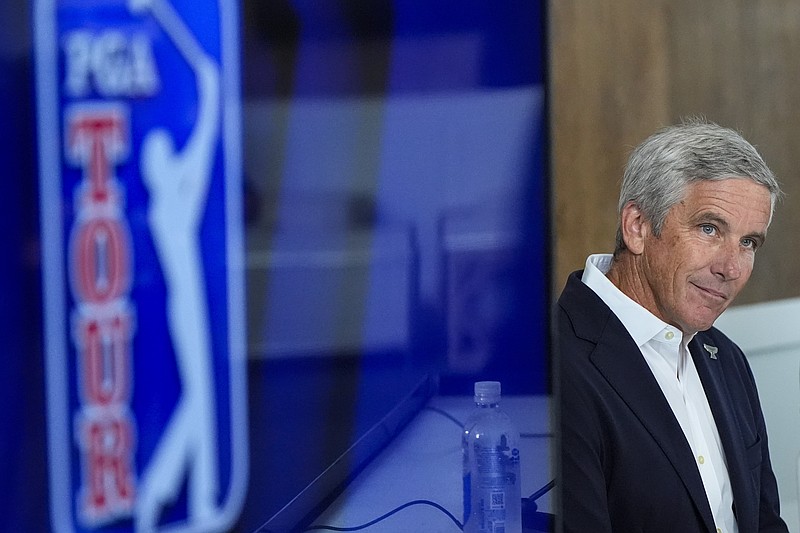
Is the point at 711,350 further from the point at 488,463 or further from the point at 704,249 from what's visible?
the point at 488,463

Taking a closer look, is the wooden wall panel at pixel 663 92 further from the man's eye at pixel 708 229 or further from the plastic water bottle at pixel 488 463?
the plastic water bottle at pixel 488 463

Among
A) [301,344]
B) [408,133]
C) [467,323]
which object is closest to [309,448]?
[301,344]

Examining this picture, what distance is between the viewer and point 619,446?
1.54 m

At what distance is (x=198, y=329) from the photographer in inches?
34.7

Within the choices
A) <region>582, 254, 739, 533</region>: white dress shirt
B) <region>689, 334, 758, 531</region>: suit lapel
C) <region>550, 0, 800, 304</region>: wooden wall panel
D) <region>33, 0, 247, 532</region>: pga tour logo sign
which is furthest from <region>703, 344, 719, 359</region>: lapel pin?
<region>33, 0, 247, 532</region>: pga tour logo sign

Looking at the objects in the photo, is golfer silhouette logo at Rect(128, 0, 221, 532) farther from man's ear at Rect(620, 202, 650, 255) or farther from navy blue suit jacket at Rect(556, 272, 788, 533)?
man's ear at Rect(620, 202, 650, 255)

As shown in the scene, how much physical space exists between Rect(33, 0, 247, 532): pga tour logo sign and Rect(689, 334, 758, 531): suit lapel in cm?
104

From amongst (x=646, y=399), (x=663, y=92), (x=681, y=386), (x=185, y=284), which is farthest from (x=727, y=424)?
(x=663, y=92)

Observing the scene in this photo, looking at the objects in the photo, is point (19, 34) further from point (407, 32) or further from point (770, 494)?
point (770, 494)

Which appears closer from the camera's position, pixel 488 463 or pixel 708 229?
pixel 488 463

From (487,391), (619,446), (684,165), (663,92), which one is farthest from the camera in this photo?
(663,92)

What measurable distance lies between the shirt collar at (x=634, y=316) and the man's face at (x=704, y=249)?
0.03m

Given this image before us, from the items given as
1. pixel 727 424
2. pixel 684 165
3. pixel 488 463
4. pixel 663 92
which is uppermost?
pixel 663 92

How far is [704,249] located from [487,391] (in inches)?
31.0
